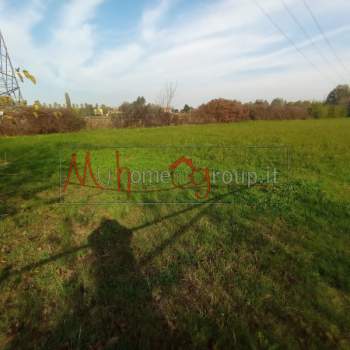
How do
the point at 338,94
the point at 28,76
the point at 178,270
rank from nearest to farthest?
the point at 28,76
the point at 178,270
the point at 338,94

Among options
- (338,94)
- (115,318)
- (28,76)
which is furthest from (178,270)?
(338,94)

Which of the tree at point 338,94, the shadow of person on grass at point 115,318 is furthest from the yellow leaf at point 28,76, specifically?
the tree at point 338,94

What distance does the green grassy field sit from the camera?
1.66 meters

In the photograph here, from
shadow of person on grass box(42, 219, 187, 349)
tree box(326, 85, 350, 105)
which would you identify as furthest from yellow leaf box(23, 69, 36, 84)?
tree box(326, 85, 350, 105)

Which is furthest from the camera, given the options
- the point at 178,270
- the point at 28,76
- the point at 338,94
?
the point at 338,94

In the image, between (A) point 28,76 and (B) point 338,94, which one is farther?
(B) point 338,94

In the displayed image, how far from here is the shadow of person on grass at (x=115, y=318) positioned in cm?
160

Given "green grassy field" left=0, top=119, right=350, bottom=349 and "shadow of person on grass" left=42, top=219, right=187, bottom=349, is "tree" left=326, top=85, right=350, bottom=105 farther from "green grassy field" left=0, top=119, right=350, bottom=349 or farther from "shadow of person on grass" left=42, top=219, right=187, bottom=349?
"shadow of person on grass" left=42, top=219, right=187, bottom=349

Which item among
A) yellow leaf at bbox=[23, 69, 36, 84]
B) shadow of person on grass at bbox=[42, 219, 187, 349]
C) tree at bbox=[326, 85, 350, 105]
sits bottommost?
shadow of person on grass at bbox=[42, 219, 187, 349]

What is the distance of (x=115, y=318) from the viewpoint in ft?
5.82

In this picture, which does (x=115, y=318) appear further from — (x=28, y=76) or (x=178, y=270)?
(x=28, y=76)

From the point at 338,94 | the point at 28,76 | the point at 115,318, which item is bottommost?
the point at 115,318

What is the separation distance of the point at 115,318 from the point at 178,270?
751 mm

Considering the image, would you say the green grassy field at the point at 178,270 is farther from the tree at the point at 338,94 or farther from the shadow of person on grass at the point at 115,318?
the tree at the point at 338,94
